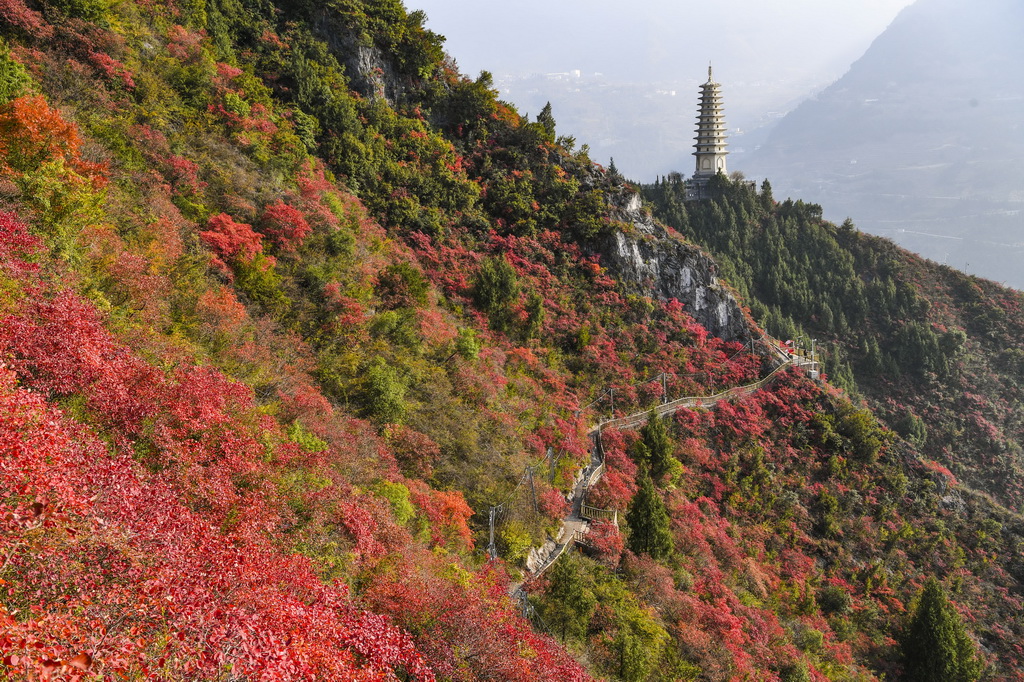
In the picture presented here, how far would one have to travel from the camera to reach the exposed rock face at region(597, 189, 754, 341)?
34031mm

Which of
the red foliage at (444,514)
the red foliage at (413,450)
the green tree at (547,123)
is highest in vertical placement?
the green tree at (547,123)

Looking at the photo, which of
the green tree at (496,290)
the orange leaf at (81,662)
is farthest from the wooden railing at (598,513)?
the orange leaf at (81,662)

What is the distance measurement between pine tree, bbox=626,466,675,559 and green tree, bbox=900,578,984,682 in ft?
39.6

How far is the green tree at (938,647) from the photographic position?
21578 millimetres

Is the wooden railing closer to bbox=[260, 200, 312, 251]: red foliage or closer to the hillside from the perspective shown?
the hillside

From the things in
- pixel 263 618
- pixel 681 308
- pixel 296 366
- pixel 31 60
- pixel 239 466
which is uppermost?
pixel 31 60

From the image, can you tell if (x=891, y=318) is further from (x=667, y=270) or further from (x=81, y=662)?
(x=81, y=662)

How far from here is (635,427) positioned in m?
28.1

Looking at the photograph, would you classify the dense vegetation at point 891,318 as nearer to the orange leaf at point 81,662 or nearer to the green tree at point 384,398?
the green tree at point 384,398

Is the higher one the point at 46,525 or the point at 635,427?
the point at 46,525

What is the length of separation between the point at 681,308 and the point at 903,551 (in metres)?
18.3

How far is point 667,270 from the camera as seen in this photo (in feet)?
118

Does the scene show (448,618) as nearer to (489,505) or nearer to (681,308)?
(489,505)

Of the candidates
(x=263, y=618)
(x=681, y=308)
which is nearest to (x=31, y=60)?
(x=263, y=618)
